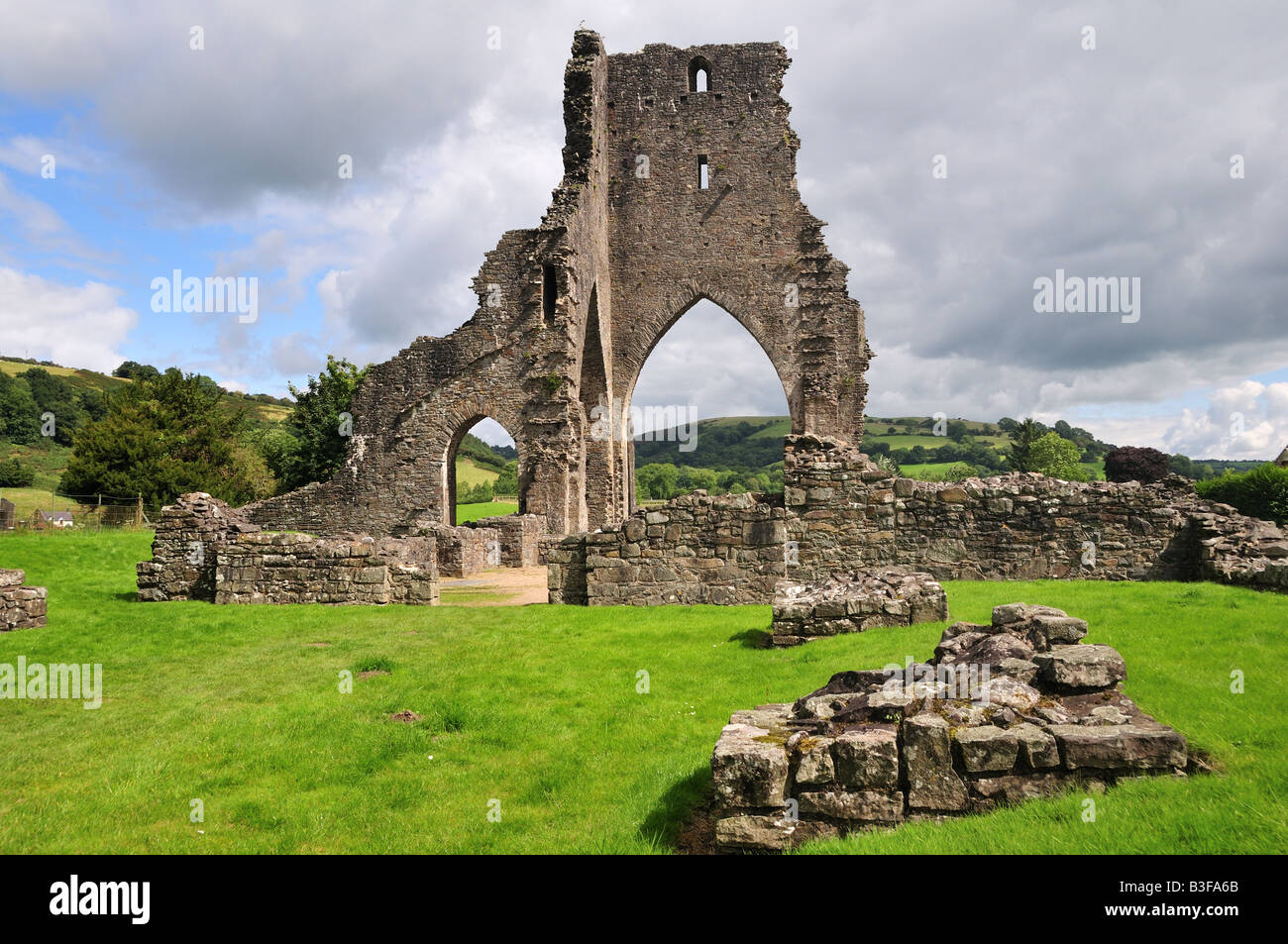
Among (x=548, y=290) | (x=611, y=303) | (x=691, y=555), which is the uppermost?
(x=611, y=303)

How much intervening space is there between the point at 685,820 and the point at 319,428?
128 ft

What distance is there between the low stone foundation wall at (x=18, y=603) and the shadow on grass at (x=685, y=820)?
1099 centimetres

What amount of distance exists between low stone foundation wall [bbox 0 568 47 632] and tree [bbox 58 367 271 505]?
21.3 meters

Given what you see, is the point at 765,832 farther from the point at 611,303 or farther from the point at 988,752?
the point at 611,303

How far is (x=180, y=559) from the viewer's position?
14148 mm

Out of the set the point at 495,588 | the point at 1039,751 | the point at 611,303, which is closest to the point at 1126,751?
the point at 1039,751

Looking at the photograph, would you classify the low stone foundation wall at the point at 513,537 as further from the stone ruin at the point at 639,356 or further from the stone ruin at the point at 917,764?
the stone ruin at the point at 917,764

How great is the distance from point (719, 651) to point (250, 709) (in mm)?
4924

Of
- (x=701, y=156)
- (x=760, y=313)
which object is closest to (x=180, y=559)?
(x=760, y=313)

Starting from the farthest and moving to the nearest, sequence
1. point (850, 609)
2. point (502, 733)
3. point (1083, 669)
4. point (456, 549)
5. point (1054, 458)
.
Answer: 1. point (1054, 458)
2. point (456, 549)
3. point (850, 609)
4. point (502, 733)
5. point (1083, 669)

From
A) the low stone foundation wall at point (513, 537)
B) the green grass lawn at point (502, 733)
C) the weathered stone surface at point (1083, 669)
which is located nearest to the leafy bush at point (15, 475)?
the low stone foundation wall at point (513, 537)

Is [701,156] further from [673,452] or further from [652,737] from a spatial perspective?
[673,452]

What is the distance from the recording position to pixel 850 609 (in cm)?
938

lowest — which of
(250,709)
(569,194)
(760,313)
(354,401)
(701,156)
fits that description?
(250,709)
